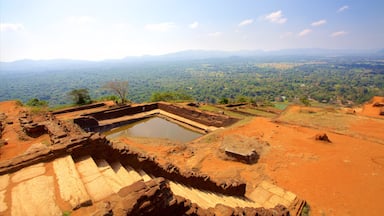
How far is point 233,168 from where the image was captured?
9625 mm

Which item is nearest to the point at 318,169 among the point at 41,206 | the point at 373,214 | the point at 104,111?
the point at 373,214

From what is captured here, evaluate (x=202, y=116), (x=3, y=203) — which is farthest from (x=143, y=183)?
(x=202, y=116)

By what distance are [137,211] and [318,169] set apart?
9.14 metres

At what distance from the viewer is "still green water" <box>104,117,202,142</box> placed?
58.8ft

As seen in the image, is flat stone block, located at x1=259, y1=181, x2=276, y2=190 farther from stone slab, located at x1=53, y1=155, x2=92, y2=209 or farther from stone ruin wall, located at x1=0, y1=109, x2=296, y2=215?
stone slab, located at x1=53, y1=155, x2=92, y2=209

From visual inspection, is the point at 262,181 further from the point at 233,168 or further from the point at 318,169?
the point at 318,169

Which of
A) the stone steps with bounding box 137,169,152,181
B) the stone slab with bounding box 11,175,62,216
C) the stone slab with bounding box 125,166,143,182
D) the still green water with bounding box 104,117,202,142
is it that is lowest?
the still green water with bounding box 104,117,202,142

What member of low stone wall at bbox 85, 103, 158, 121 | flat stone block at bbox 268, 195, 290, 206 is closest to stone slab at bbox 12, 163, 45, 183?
flat stone block at bbox 268, 195, 290, 206

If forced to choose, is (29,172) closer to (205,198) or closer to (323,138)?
(205,198)

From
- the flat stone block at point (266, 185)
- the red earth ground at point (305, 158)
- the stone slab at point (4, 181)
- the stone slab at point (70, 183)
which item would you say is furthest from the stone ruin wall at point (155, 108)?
the stone slab at point (4, 181)

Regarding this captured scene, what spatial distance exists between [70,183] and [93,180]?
0.37 meters

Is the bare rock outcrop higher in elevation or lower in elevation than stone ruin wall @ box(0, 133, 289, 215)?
lower

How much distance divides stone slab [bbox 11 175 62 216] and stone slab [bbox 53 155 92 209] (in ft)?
0.50

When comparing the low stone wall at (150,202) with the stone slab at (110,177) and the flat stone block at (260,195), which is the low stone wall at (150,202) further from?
the flat stone block at (260,195)
